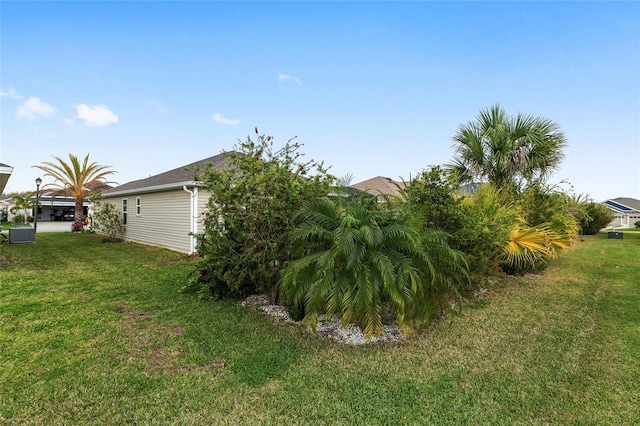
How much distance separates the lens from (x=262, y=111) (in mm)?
13242

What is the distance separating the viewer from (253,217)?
4625mm

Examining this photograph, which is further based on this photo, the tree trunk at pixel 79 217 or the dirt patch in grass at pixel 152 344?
the tree trunk at pixel 79 217

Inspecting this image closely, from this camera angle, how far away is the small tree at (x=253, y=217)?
463 cm

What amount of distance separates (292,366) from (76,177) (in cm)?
2485

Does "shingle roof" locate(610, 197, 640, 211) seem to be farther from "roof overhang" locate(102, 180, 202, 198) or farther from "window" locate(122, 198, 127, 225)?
"window" locate(122, 198, 127, 225)

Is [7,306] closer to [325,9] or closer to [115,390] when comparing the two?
[115,390]

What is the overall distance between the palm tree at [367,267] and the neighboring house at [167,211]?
6.19m

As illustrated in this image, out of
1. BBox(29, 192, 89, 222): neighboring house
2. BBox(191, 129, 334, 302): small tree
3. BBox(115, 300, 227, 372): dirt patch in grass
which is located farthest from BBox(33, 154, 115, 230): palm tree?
BBox(191, 129, 334, 302): small tree

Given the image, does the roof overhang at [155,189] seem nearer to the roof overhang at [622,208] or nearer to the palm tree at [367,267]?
the palm tree at [367,267]

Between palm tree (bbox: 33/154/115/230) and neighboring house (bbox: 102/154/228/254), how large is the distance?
27.1 feet

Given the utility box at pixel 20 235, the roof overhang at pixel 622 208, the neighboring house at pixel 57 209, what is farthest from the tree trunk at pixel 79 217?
the roof overhang at pixel 622 208

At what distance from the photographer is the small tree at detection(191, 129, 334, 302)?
4.63 meters

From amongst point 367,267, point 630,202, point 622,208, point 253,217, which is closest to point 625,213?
point 622,208

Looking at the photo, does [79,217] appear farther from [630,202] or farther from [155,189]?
[630,202]
